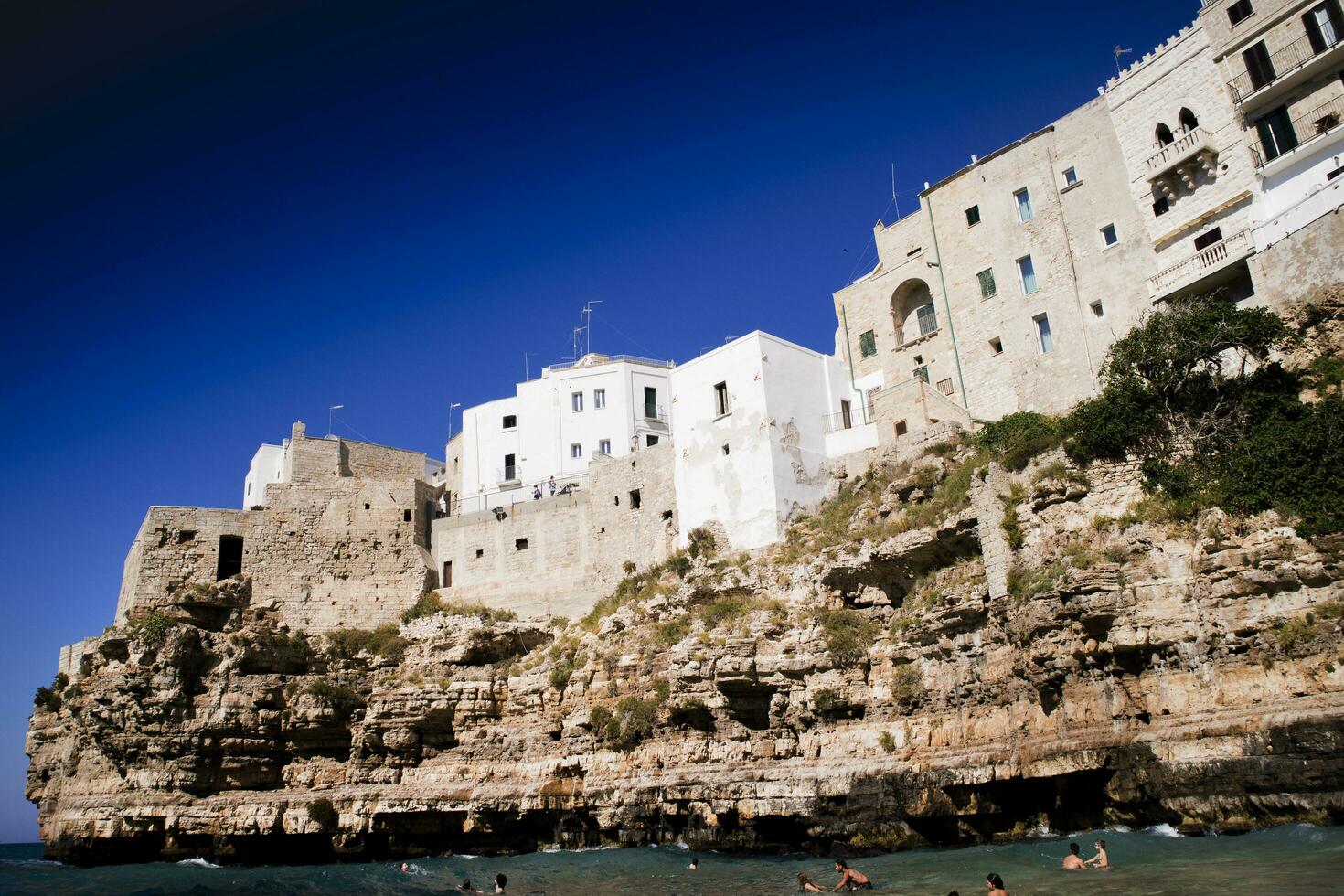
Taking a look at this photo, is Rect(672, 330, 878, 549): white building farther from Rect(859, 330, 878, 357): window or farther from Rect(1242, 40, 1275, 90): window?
Rect(1242, 40, 1275, 90): window

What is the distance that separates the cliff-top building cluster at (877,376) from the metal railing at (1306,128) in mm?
51

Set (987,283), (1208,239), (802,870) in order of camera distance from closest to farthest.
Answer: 1. (802,870)
2. (1208,239)
3. (987,283)

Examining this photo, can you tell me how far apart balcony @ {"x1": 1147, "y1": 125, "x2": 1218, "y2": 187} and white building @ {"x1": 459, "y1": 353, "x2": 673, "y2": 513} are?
22694mm

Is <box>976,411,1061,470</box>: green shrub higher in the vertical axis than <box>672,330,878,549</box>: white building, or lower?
lower

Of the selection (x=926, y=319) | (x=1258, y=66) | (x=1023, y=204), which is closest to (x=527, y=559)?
(x=926, y=319)

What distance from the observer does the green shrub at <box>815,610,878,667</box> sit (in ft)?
83.1

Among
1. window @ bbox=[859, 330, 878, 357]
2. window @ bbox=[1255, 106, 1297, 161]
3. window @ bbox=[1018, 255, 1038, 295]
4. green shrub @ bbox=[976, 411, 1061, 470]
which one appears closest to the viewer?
green shrub @ bbox=[976, 411, 1061, 470]

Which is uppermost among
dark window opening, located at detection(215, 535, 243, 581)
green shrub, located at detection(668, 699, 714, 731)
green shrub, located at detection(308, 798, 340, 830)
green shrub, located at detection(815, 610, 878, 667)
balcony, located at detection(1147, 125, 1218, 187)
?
balcony, located at detection(1147, 125, 1218, 187)

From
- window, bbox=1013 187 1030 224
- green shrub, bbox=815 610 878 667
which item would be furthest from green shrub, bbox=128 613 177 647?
window, bbox=1013 187 1030 224

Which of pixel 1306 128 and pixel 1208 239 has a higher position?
pixel 1306 128

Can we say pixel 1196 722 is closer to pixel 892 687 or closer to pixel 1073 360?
pixel 892 687

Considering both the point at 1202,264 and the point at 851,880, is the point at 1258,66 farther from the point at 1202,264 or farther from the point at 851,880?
the point at 851,880

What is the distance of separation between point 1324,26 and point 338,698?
35782mm

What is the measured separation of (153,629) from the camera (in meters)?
34.7
